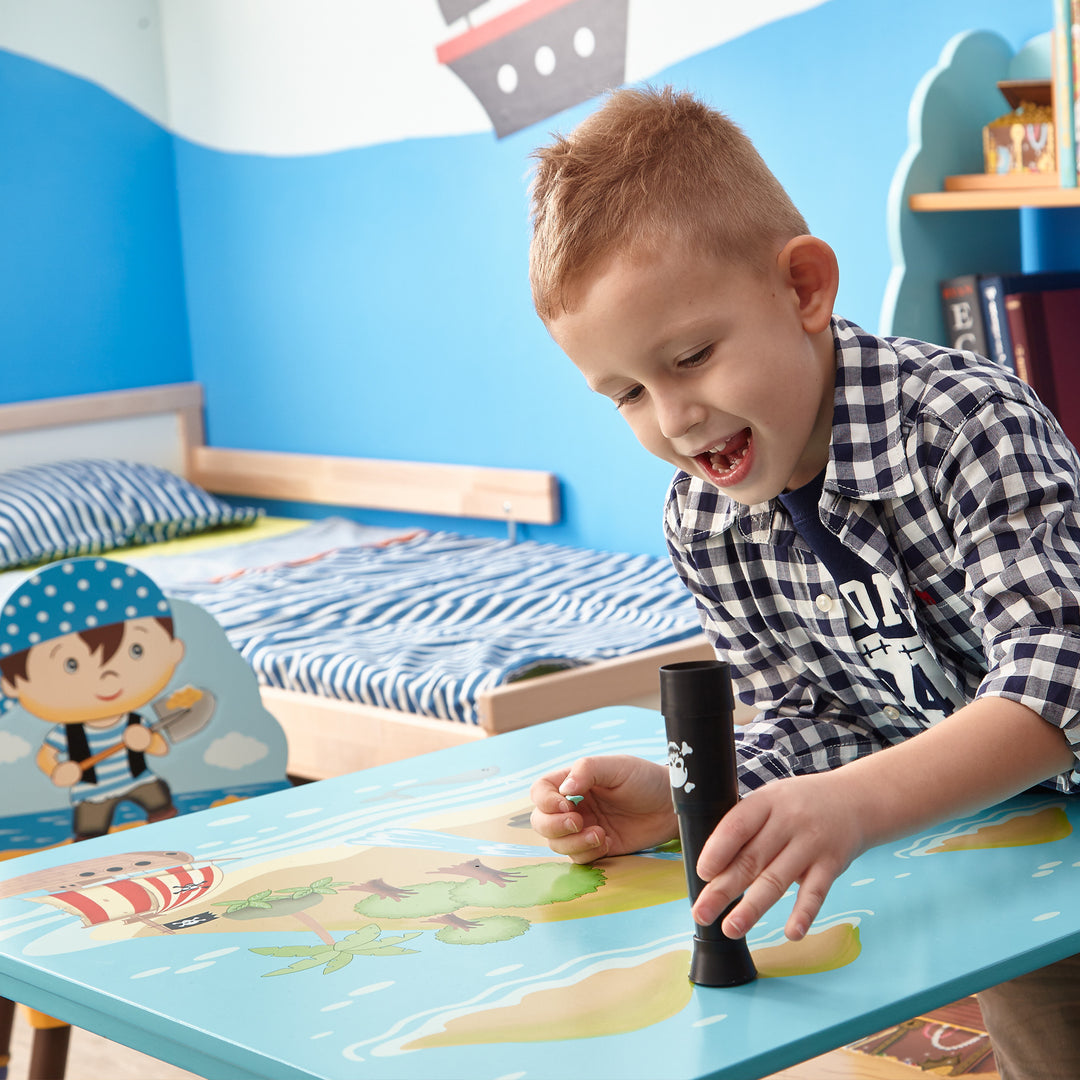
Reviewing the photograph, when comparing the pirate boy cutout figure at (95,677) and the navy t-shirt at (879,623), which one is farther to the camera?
the pirate boy cutout figure at (95,677)

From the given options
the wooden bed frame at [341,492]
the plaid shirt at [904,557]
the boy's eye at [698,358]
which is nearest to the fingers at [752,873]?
the plaid shirt at [904,557]

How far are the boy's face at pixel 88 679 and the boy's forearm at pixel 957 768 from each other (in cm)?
93

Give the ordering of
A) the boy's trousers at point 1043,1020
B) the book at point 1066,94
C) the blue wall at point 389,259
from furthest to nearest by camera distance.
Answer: the blue wall at point 389,259
the book at point 1066,94
the boy's trousers at point 1043,1020

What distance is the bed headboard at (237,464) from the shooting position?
3.12 meters

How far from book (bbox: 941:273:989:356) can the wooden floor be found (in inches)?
37.2

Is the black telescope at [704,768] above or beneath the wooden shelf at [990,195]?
beneath

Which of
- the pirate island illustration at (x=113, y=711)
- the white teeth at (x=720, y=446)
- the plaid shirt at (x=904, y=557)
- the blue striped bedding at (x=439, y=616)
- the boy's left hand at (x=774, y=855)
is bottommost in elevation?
the blue striped bedding at (x=439, y=616)

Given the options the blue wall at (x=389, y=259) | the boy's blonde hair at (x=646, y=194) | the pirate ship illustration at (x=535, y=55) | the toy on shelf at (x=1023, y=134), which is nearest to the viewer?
the boy's blonde hair at (x=646, y=194)

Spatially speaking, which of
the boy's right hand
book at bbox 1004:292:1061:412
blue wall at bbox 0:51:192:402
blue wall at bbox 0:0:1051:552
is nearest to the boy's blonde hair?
the boy's right hand

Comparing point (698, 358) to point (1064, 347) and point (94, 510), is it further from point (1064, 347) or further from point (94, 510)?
point (94, 510)

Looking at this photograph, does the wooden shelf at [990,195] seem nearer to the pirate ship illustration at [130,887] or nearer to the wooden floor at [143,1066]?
the wooden floor at [143,1066]

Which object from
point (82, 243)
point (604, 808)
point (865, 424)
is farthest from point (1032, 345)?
point (82, 243)

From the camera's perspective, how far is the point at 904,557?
875 mm

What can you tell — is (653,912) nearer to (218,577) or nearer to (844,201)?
(844,201)
